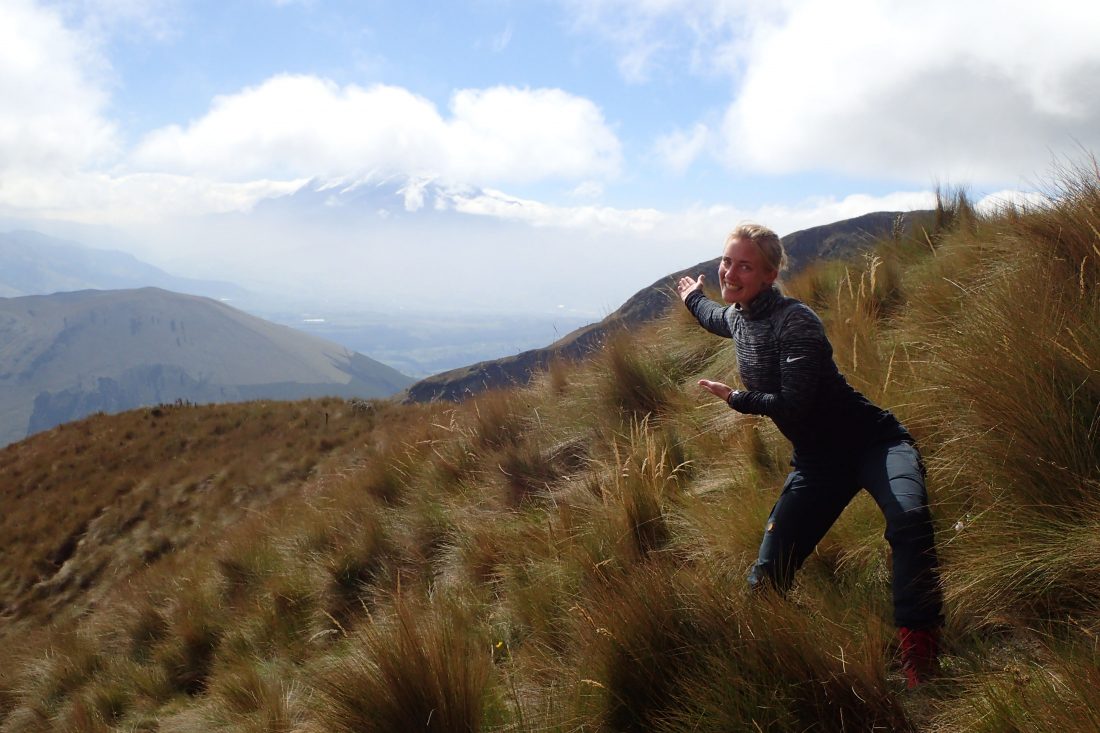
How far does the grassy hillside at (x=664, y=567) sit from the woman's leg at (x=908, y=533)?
0.45 ft

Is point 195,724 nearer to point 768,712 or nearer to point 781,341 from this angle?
point 768,712

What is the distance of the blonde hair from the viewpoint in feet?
10.3

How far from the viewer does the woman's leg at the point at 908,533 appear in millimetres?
2229

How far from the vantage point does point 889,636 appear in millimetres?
2400

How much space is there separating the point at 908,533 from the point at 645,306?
29.5 ft

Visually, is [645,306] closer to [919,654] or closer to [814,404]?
[814,404]

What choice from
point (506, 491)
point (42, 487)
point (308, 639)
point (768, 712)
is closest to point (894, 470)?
point (768, 712)

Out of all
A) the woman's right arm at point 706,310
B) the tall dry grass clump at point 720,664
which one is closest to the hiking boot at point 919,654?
the tall dry grass clump at point 720,664

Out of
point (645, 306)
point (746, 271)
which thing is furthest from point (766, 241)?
point (645, 306)

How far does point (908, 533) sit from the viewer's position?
236 cm

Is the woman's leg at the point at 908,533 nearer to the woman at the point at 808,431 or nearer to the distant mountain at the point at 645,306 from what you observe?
the woman at the point at 808,431

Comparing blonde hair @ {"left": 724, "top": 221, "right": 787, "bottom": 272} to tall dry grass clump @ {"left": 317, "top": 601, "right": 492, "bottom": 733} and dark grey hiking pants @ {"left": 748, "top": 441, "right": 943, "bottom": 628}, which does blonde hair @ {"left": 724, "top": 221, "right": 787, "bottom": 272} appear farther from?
tall dry grass clump @ {"left": 317, "top": 601, "right": 492, "bottom": 733}

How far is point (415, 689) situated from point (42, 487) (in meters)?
17.7

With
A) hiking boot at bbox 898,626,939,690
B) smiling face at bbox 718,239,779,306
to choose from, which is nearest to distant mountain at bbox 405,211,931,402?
smiling face at bbox 718,239,779,306
